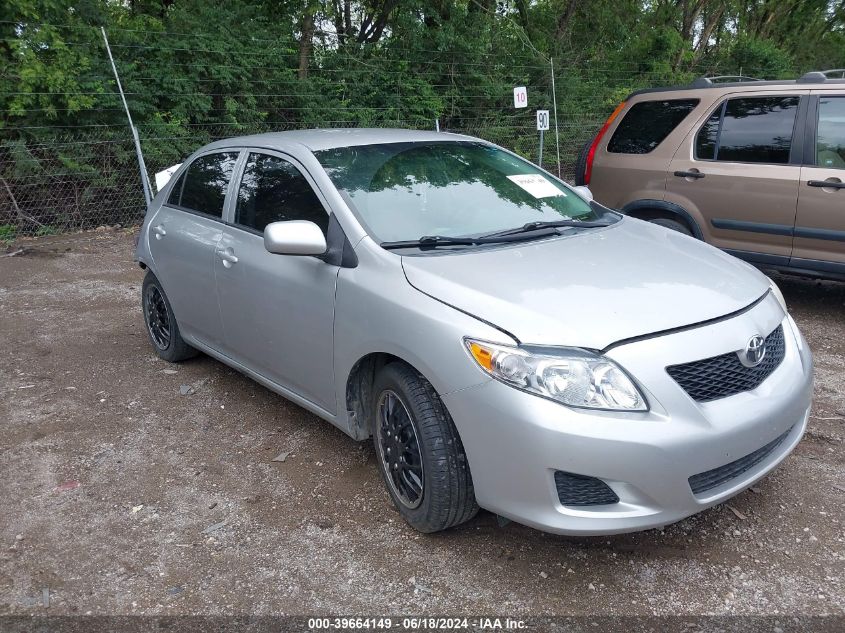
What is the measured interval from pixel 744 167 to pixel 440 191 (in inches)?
131

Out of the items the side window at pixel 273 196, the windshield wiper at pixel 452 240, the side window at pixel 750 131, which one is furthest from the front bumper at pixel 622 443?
the side window at pixel 750 131

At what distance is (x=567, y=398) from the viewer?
8.27ft

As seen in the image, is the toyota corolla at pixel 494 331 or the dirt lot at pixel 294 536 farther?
the dirt lot at pixel 294 536

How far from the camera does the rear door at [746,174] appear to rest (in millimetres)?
5652

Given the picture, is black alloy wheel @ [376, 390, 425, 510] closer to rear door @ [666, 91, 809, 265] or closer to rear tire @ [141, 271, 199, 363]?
rear tire @ [141, 271, 199, 363]

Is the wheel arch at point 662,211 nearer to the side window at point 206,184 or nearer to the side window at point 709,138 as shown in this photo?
the side window at point 709,138

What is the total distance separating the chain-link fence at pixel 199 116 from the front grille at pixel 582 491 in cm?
897

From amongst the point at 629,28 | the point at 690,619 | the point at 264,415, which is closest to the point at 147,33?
the point at 264,415

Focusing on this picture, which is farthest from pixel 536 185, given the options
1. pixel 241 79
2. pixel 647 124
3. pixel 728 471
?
pixel 241 79

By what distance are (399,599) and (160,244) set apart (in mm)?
3136

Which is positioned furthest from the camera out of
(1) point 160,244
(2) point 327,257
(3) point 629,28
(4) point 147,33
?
(3) point 629,28

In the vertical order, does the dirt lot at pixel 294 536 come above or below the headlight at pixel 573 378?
below

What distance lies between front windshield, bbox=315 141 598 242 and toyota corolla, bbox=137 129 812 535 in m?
0.01

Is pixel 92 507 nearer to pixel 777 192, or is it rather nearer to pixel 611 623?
pixel 611 623
